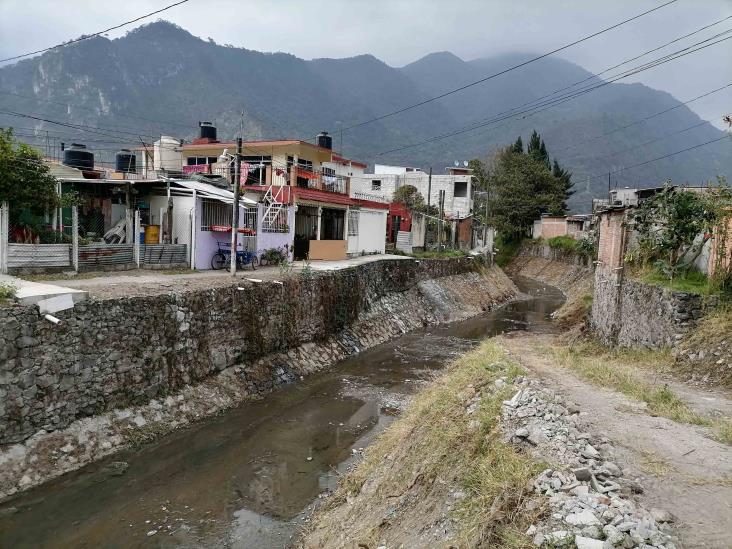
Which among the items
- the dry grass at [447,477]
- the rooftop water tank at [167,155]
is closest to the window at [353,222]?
the rooftop water tank at [167,155]

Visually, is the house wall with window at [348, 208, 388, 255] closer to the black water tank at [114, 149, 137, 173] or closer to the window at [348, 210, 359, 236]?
the window at [348, 210, 359, 236]

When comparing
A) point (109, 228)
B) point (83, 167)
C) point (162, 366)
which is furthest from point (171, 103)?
point (162, 366)

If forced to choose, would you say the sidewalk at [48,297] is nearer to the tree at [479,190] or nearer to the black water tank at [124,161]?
the black water tank at [124,161]

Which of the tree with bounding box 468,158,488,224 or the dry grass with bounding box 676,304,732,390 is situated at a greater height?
the tree with bounding box 468,158,488,224

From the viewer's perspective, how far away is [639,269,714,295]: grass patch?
46.0 ft

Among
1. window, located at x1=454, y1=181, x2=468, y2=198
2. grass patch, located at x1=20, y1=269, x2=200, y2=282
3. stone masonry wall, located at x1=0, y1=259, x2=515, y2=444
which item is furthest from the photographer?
window, located at x1=454, y1=181, x2=468, y2=198

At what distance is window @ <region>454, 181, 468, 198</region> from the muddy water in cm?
4219

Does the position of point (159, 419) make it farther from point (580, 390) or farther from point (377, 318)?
point (377, 318)

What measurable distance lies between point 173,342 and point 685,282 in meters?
15.9

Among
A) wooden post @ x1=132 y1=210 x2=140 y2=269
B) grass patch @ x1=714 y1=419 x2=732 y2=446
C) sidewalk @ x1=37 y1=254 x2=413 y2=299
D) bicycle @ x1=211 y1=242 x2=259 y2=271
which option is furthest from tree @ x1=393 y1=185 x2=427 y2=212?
grass patch @ x1=714 y1=419 x2=732 y2=446

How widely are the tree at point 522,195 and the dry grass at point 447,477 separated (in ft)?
167

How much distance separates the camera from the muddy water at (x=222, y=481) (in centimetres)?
912

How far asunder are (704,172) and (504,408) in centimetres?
23254

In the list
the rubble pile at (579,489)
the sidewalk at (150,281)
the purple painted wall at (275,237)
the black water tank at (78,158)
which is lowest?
the rubble pile at (579,489)
